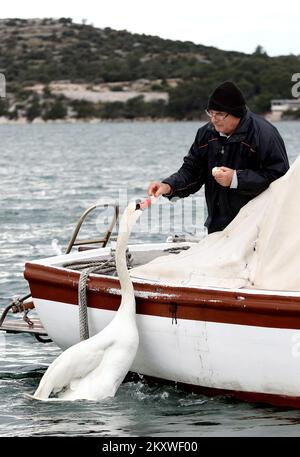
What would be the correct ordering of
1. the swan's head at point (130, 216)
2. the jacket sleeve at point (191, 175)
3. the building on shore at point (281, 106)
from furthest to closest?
the building on shore at point (281, 106), the jacket sleeve at point (191, 175), the swan's head at point (130, 216)

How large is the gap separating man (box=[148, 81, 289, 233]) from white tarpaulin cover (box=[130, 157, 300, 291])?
17 cm

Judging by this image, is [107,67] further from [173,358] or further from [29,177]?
[173,358]

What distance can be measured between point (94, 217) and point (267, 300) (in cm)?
1955

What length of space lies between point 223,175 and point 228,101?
1.82 ft

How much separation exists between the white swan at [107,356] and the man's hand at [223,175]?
617 millimetres

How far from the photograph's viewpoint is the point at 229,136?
923 cm

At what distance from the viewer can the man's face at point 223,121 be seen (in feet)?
29.9

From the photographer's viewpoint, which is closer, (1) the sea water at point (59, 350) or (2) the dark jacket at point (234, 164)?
(1) the sea water at point (59, 350)

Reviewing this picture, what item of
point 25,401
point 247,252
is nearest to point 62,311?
point 25,401

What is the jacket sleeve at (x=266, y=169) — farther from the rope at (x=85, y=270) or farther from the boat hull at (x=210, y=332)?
the rope at (x=85, y=270)

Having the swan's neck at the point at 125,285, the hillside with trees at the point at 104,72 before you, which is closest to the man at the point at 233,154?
the swan's neck at the point at 125,285

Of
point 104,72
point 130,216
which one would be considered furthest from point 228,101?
point 104,72

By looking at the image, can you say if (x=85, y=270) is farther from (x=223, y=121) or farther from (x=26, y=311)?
(x=223, y=121)

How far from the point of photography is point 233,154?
9.26 metres
